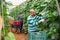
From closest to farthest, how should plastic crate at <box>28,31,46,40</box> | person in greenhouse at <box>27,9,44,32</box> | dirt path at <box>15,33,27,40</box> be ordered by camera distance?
plastic crate at <box>28,31,46,40</box>, person in greenhouse at <box>27,9,44,32</box>, dirt path at <box>15,33,27,40</box>

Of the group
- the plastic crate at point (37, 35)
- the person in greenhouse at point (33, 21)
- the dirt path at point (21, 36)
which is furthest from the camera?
the dirt path at point (21, 36)

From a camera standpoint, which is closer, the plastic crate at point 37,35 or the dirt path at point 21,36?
the plastic crate at point 37,35

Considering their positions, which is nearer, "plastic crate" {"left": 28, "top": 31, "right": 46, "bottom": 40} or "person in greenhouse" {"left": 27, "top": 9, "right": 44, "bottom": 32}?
"plastic crate" {"left": 28, "top": 31, "right": 46, "bottom": 40}

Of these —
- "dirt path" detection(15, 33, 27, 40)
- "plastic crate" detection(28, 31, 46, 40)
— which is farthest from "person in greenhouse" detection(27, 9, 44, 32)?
"dirt path" detection(15, 33, 27, 40)

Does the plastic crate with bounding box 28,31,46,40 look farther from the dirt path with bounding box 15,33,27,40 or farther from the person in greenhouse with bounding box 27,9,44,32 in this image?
the dirt path with bounding box 15,33,27,40

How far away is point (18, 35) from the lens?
9.48 meters

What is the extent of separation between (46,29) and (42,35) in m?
0.41

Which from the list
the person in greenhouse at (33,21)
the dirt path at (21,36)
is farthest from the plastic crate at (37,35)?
the dirt path at (21,36)

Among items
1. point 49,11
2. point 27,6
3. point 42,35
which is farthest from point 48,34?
point 27,6

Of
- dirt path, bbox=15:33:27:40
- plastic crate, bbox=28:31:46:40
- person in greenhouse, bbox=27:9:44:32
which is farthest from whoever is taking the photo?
dirt path, bbox=15:33:27:40

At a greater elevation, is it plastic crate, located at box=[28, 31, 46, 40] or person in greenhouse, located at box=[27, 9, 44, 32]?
person in greenhouse, located at box=[27, 9, 44, 32]

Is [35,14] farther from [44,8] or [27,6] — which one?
[27,6]

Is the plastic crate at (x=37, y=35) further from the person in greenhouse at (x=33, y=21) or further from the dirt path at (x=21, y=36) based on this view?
the dirt path at (x=21, y=36)

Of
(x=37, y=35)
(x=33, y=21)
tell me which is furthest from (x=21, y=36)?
(x=37, y=35)
